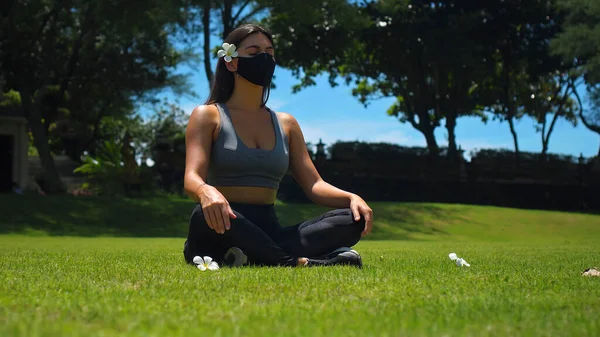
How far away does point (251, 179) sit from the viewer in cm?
591

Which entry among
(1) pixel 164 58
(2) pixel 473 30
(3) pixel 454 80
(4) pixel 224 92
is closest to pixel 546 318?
(4) pixel 224 92

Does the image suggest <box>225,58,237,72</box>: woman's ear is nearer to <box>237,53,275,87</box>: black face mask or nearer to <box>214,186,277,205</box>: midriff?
<box>237,53,275,87</box>: black face mask

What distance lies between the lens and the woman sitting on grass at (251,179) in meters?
5.54

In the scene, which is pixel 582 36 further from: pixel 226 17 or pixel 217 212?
pixel 217 212

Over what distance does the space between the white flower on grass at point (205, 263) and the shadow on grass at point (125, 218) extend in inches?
565

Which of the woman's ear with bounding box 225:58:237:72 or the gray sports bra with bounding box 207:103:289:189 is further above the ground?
the woman's ear with bounding box 225:58:237:72


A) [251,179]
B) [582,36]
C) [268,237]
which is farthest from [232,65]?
[582,36]

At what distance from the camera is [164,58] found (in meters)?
31.8

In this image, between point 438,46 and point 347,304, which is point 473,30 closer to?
point 438,46

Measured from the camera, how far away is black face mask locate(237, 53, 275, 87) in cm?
621

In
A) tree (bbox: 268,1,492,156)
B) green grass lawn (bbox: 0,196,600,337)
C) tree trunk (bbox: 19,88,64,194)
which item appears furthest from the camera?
tree (bbox: 268,1,492,156)

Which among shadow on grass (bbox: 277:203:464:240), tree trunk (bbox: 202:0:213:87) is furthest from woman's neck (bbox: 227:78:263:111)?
tree trunk (bbox: 202:0:213:87)

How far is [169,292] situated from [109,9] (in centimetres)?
2136

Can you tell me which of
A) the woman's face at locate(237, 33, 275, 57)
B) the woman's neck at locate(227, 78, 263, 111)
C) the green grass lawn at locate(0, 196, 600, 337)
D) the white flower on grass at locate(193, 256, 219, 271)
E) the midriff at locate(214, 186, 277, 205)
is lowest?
the white flower on grass at locate(193, 256, 219, 271)
